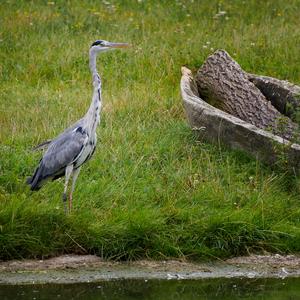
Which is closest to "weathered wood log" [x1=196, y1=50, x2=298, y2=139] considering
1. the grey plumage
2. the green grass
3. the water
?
the green grass

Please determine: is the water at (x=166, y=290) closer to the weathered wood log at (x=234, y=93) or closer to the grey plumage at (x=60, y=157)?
the grey plumage at (x=60, y=157)

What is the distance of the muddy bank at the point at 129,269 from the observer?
25.0 feet

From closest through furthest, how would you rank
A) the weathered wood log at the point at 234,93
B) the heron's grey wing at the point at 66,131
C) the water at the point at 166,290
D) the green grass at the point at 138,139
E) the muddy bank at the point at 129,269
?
the water at the point at 166,290
the muddy bank at the point at 129,269
the green grass at the point at 138,139
the heron's grey wing at the point at 66,131
the weathered wood log at the point at 234,93

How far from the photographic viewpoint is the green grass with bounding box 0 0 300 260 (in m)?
8.04

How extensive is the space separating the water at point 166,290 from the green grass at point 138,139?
1.49 feet

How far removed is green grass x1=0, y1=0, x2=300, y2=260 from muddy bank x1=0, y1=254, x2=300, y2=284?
0.10 m

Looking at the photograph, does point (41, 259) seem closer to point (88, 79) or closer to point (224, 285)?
point (224, 285)

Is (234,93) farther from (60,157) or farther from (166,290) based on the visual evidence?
(166,290)

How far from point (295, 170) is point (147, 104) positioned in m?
2.48

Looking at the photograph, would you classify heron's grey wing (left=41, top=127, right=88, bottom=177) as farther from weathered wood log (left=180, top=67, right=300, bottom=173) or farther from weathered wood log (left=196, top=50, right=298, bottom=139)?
weathered wood log (left=196, top=50, right=298, bottom=139)

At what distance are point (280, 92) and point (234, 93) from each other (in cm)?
64

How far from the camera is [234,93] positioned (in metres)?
10.2

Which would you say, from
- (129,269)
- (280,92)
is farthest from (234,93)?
(129,269)

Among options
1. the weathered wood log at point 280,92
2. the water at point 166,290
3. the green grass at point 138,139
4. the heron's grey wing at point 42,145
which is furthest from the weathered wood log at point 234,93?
the water at point 166,290
